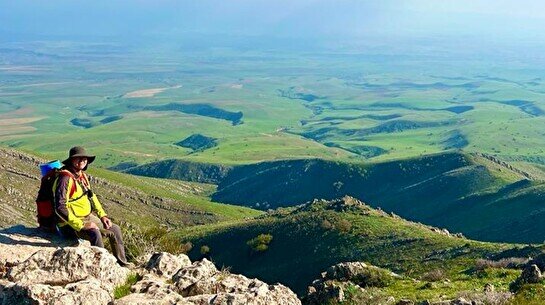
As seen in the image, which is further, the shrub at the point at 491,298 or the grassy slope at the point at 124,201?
the grassy slope at the point at 124,201

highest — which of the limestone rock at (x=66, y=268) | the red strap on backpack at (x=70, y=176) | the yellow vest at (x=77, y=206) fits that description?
the red strap on backpack at (x=70, y=176)

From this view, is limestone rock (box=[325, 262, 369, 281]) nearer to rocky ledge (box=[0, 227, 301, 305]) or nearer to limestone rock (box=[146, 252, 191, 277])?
limestone rock (box=[146, 252, 191, 277])

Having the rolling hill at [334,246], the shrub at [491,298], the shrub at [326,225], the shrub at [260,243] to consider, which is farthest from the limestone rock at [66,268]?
the shrub at [260,243]

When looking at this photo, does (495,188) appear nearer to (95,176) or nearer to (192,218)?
(192,218)

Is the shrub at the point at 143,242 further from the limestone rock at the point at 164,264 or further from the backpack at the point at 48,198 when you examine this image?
the backpack at the point at 48,198

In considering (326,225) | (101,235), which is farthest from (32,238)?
(326,225)

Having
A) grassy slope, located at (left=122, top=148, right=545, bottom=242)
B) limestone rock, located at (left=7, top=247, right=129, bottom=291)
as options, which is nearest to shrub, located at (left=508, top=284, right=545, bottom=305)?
limestone rock, located at (left=7, top=247, right=129, bottom=291)

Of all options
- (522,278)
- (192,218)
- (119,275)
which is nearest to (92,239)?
(119,275)
